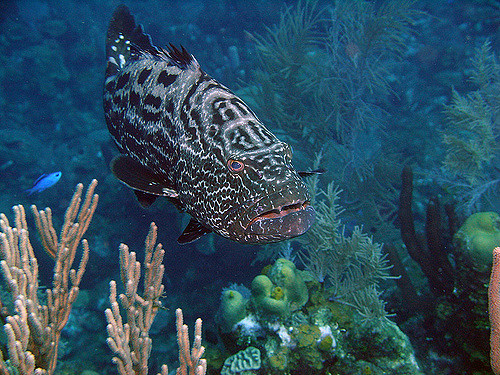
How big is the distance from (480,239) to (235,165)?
4.08 metres

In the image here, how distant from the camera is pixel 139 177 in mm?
2951

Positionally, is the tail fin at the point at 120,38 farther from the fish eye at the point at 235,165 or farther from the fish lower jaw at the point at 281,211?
the fish lower jaw at the point at 281,211

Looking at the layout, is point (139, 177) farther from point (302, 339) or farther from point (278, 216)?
point (302, 339)

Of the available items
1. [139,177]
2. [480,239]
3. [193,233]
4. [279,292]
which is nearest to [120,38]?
[139,177]

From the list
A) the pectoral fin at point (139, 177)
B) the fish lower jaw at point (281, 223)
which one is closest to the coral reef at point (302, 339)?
the pectoral fin at point (139, 177)

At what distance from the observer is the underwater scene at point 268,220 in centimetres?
248

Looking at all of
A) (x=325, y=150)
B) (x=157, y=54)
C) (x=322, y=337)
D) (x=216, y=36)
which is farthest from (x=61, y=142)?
(x=322, y=337)

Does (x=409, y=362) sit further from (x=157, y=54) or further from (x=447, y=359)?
(x=157, y=54)

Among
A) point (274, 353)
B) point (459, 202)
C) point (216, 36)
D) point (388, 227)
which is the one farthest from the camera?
point (216, 36)

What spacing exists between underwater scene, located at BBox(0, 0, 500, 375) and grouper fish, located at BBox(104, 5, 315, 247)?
0.06ft

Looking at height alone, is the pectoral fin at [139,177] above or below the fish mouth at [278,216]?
above

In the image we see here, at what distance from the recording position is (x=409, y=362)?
423 cm

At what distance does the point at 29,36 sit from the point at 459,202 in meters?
28.1

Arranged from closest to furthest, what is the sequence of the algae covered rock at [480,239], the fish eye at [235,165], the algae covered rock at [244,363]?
the fish eye at [235,165] < the algae covered rock at [244,363] < the algae covered rock at [480,239]
